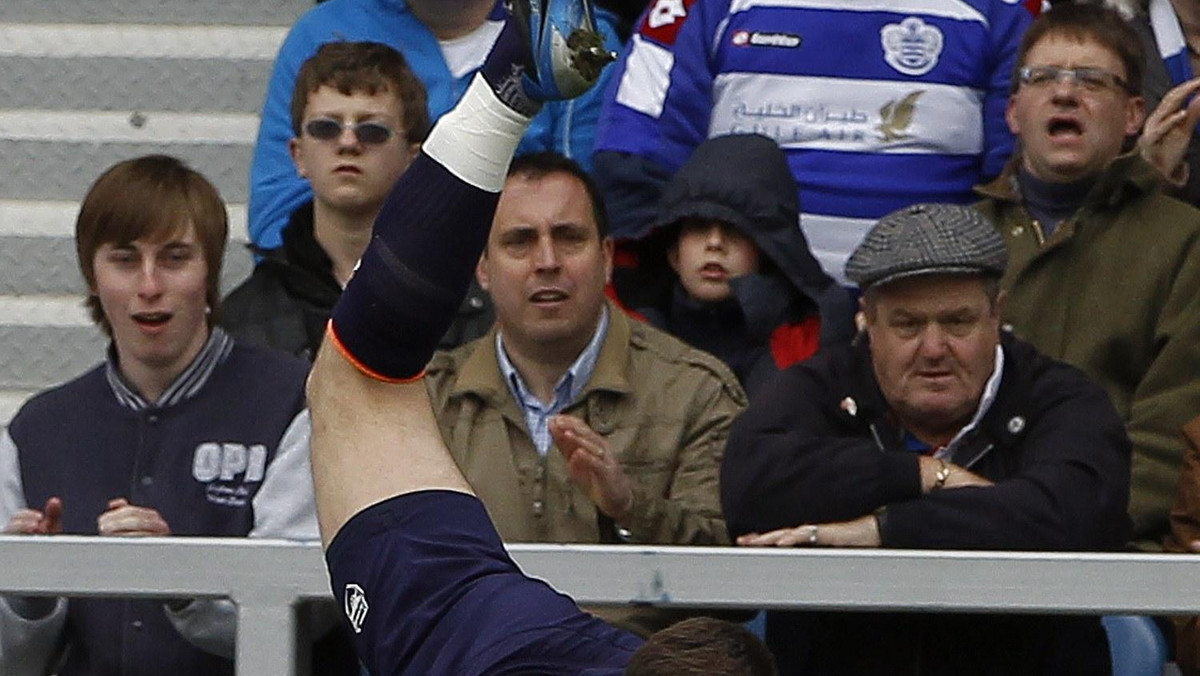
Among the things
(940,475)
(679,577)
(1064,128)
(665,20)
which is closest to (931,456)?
(940,475)

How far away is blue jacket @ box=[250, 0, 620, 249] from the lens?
484cm

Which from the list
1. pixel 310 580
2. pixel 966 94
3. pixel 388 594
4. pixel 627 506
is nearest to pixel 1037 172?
pixel 966 94

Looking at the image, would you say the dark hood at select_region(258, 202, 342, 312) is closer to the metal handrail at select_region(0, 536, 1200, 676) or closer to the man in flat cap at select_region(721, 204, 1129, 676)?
the man in flat cap at select_region(721, 204, 1129, 676)

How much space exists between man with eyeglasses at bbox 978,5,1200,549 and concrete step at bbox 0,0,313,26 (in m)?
2.15

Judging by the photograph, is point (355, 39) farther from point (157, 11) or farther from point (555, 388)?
point (555, 388)

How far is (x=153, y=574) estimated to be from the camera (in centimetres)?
322

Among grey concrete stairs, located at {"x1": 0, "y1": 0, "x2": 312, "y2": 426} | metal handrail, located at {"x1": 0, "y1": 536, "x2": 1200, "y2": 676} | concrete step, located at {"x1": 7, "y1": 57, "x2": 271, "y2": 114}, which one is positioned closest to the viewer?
metal handrail, located at {"x1": 0, "y1": 536, "x2": 1200, "y2": 676}

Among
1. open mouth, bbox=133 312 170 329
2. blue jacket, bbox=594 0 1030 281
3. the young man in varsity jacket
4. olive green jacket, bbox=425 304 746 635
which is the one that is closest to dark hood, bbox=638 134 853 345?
blue jacket, bbox=594 0 1030 281

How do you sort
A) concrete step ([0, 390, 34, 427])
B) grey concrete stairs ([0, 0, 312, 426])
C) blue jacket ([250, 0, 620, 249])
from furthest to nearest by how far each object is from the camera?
1. grey concrete stairs ([0, 0, 312, 426])
2. concrete step ([0, 390, 34, 427])
3. blue jacket ([250, 0, 620, 249])

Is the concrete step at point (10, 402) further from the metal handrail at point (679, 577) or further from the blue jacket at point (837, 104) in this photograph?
the metal handrail at point (679, 577)

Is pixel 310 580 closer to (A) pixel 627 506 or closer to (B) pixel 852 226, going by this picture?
(A) pixel 627 506

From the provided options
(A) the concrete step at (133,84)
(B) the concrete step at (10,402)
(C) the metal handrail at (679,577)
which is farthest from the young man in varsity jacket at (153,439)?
(A) the concrete step at (133,84)

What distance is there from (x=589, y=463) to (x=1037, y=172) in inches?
48.6

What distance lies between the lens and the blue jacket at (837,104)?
4.72 meters
